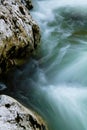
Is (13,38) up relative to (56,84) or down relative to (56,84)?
up

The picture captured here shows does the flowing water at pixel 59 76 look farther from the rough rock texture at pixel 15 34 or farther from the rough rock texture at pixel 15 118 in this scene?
the rough rock texture at pixel 15 118

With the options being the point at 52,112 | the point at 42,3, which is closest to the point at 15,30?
the point at 52,112

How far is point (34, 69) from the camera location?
7.97 metres

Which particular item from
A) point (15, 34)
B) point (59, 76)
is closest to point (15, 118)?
point (15, 34)

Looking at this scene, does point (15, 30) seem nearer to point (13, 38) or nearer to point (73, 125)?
point (13, 38)

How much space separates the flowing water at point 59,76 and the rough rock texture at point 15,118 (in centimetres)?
83

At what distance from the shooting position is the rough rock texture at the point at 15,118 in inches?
201

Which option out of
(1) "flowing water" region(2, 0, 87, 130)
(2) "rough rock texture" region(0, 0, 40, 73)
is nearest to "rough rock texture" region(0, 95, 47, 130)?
(1) "flowing water" region(2, 0, 87, 130)

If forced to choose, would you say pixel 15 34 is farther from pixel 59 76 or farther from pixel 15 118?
pixel 15 118

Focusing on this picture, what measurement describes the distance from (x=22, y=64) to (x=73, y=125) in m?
2.46

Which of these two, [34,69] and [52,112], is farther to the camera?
[34,69]

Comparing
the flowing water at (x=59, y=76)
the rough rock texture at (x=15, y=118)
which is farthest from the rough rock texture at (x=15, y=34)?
the rough rock texture at (x=15, y=118)

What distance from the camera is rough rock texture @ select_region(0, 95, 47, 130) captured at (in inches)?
201

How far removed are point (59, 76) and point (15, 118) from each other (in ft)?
9.44
